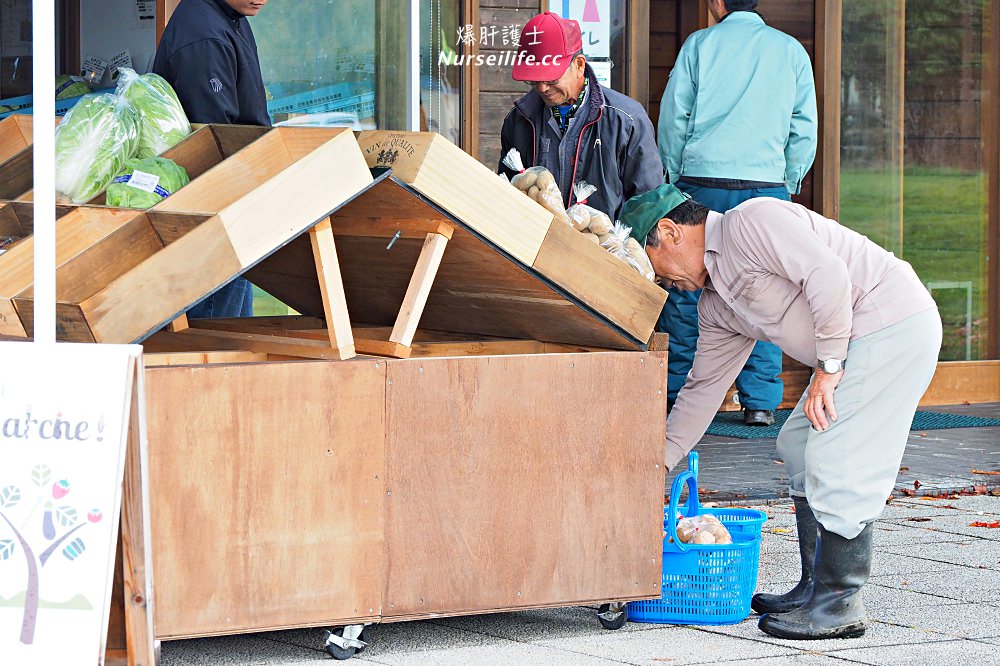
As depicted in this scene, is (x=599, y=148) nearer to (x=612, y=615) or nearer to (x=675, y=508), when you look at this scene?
(x=675, y=508)

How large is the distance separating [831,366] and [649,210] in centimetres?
61

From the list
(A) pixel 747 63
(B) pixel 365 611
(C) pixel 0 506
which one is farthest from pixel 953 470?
(C) pixel 0 506

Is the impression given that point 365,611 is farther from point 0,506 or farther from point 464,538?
point 0,506

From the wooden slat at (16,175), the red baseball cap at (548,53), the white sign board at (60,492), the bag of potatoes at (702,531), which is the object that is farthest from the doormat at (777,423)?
the white sign board at (60,492)

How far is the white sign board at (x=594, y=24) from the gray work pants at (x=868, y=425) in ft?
11.8

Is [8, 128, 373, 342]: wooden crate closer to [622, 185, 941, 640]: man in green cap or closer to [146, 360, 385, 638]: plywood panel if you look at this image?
[146, 360, 385, 638]: plywood panel

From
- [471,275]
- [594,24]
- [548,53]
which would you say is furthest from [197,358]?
[594,24]

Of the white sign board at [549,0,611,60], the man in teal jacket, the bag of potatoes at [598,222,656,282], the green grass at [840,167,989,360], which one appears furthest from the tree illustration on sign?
the green grass at [840,167,989,360]

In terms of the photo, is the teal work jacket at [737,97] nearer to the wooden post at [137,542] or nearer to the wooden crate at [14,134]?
the wooden crate at [14,134]

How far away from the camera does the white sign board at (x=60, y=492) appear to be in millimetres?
2684

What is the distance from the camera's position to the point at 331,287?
10.5 feet

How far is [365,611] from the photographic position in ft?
10.6

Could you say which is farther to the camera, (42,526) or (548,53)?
(548,53)

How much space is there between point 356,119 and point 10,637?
13.3ft
